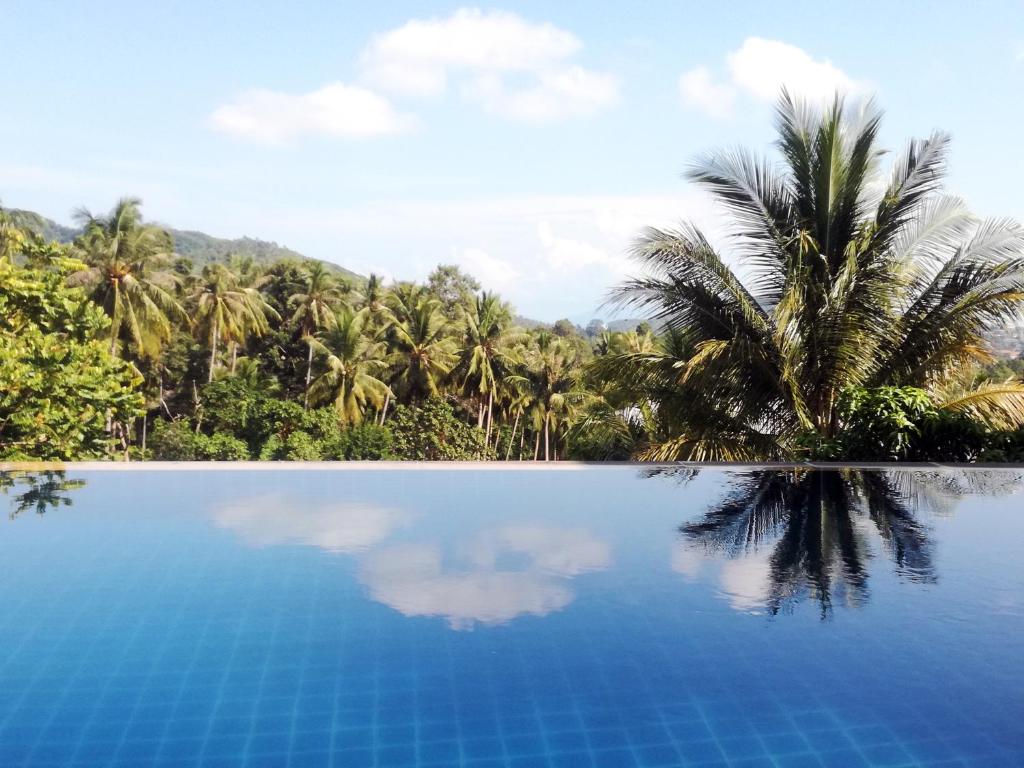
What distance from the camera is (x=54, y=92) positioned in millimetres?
36438

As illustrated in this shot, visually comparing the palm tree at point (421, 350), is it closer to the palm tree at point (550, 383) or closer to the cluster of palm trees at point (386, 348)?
the cluster of palm trees at point (386, 348)

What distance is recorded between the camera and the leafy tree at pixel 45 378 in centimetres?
965

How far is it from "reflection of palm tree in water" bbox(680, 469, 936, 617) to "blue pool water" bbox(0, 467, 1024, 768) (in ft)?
0.10

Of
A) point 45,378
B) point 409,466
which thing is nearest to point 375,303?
point 45,378

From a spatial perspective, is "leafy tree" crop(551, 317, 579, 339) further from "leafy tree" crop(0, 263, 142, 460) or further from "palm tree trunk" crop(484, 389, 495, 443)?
"leafy tree" crop(0, 263, 142, 460)

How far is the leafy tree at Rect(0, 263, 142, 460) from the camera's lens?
31.7ft

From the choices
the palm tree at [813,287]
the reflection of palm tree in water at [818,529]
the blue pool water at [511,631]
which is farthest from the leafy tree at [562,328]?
the blue pool water at [511,631]

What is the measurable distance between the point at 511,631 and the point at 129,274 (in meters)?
26.3

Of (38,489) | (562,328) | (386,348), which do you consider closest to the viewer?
(38,489)

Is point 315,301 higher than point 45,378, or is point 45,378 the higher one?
point 315,301

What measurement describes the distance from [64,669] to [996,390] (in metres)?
8.42

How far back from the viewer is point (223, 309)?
32.2 meters

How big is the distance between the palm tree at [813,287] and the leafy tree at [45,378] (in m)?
6.14

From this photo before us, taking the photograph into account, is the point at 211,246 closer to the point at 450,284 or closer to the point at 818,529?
the point at 450,284
